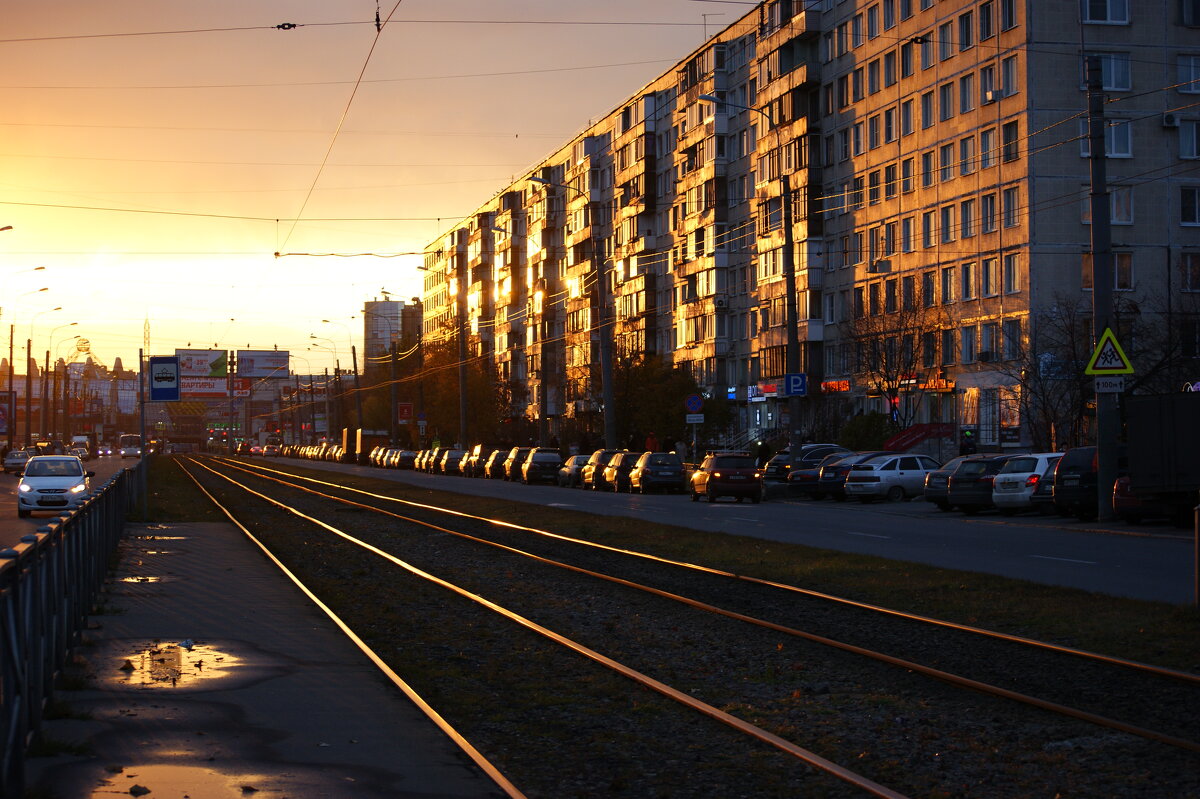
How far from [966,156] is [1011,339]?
9.46 meters

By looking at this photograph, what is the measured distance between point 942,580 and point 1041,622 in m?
3.96

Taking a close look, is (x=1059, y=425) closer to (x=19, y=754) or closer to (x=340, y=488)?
(x=340, y=488)

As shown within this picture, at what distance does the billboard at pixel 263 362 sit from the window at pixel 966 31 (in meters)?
101

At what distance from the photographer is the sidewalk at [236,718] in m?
7.60

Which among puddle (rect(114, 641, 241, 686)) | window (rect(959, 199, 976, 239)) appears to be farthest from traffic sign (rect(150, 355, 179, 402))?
window (rect(959, 199, 976, 239))

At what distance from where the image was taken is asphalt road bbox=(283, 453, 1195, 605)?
19.0 meters

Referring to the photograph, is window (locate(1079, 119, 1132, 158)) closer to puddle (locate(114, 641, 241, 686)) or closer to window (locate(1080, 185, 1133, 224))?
window (locate(1080, 185, 1133, 224))

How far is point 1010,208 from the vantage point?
190 feet

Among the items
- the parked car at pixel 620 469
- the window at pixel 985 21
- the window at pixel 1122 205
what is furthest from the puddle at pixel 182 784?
the window at pixel 985 21

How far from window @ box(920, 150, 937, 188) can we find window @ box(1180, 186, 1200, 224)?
409 inches

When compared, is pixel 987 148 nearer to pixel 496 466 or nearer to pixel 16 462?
pixel 496 466

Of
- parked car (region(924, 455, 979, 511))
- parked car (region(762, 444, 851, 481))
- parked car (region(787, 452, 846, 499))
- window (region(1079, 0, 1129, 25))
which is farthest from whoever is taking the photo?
window (region(1079, 0, 1129, 25))

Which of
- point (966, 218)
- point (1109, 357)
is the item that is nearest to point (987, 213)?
point (966, 218)

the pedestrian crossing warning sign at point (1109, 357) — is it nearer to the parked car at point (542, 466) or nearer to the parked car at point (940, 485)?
the parked car at point (940, 485)
